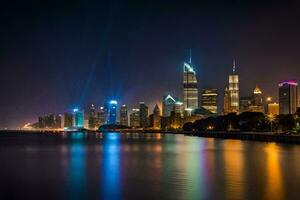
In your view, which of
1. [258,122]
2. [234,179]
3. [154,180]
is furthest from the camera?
[258,122]

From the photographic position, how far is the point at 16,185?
1329 inches

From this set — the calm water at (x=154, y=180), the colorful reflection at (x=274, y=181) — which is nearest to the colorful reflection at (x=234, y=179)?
the calm water at (x=154, y=180)

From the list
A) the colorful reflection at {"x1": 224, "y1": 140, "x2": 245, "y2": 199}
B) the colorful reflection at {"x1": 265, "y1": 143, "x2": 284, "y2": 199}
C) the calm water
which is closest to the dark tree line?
the colorful reflection at {"x1": 224, "y1": 140, "x2": 245, "y2": 199}

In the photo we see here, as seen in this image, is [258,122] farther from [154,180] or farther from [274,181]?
[154,180]

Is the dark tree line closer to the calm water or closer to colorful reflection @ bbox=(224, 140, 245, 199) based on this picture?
colorful reflection @ bbox=(224, 140, 245, 199)

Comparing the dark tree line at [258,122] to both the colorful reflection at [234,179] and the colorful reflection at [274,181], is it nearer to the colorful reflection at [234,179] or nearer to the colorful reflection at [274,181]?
the colorful reflection at [234,179]

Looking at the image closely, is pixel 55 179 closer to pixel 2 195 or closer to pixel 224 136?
pixel 2 195

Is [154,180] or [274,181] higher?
[274,181]

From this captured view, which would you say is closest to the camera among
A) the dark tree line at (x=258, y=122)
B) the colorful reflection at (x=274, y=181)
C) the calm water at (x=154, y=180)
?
the colorful reflection at (x=274, y=181)

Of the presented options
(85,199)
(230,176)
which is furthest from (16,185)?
(230,176)

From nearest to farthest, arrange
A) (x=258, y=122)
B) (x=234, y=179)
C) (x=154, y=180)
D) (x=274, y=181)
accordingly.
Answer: (x=274, y=181), (x=234, y=179), (x=154, y=180), (x=258, y=122)

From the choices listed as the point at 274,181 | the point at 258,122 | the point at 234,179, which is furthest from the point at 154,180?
the point at 258,122

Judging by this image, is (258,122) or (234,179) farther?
(258,122)

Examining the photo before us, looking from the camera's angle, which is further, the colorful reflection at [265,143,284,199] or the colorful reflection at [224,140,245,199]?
the colorful reflection at [224,140,245,199]
